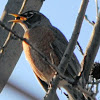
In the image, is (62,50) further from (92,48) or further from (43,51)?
(92,48)

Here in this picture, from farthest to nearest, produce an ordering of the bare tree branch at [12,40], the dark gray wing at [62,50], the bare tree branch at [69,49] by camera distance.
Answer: the dark gray wing at [62,50] < the bare tree branch at [12,40] < the bare tree branch at [69,49]

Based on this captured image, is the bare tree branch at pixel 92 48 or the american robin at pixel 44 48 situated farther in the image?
the american robin at pixel 44 48

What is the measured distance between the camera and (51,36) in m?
4.42

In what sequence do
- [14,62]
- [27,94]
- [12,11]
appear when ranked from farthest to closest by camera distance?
[12,11] → [14,62] → [27,94]

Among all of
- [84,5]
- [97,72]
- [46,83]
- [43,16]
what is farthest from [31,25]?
[84,5]

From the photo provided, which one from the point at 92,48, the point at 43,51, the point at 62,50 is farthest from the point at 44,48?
the point at 92,48

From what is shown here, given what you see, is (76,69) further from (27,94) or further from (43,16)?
(27,94)

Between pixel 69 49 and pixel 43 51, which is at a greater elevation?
pixel 43 51

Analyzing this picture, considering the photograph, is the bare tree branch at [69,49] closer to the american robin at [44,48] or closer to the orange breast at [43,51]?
the american robin at [44,48]

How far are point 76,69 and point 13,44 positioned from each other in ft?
3.19

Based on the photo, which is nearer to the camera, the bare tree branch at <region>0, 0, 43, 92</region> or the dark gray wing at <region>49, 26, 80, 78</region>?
the bare tree branch at <region>0, 0, 43, 92</region>

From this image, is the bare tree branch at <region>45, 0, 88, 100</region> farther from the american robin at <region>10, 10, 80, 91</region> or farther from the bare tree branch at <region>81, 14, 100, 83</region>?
the american robin at <region>10, 10, 80, 91</region>

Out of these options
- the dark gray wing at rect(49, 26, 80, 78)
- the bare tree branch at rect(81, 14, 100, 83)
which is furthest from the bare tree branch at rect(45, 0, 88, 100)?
the dark gray wing at rect(49, 26, 80, 78)

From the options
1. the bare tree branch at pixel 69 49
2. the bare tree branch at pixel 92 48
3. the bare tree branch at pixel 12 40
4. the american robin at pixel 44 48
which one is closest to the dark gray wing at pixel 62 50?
the american robin at pixel 44 48
